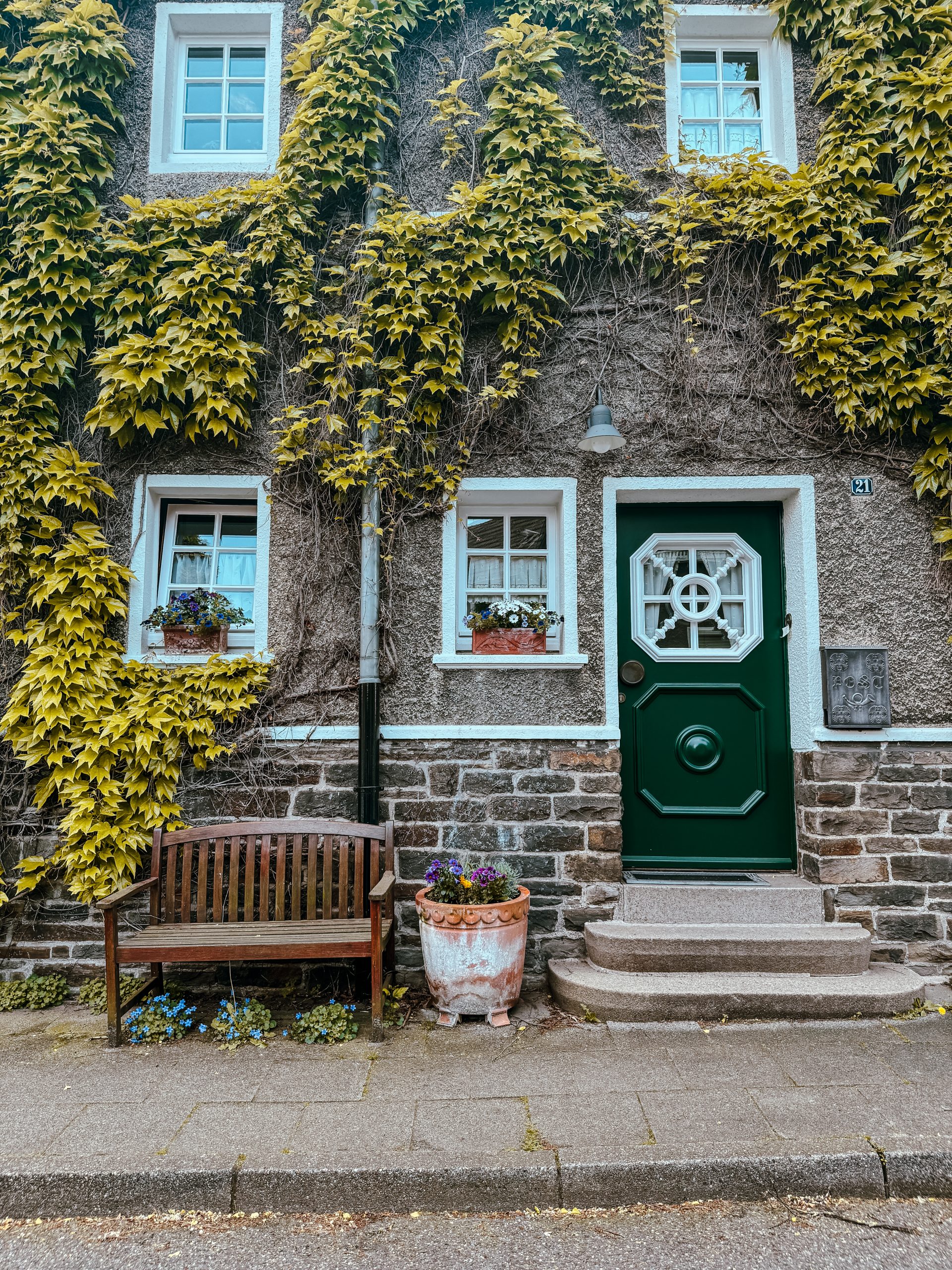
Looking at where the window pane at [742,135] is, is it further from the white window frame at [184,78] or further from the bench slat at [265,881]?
the bench slat at [265,881]

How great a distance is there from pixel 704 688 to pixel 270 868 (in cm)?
289

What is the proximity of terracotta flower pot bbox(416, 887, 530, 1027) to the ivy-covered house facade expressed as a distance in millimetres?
528

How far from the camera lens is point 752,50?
567cm

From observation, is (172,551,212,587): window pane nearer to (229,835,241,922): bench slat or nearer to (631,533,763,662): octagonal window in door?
(229,835,241,922): bench slat

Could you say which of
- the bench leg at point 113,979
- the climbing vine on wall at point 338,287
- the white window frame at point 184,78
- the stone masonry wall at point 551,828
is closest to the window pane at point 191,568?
the climbing vine on wall at point 338,287

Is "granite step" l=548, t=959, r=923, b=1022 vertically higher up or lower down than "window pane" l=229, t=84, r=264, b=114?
lower down

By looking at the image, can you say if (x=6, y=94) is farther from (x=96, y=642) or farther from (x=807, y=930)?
(x=807, y=930)

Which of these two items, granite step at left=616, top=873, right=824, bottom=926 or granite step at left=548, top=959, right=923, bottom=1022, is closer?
Result: granite step at left=548, top=959, right=923, bottom=1022

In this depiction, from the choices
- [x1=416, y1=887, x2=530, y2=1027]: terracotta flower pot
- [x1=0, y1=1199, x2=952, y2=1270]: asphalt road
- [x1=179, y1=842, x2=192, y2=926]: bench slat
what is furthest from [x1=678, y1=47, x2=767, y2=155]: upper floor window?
[x1=0, y1=1199, x2=952, y2=1270]: asphalt road

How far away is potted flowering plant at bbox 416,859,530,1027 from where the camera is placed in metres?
4.21

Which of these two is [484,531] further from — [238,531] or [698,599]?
[238,531]

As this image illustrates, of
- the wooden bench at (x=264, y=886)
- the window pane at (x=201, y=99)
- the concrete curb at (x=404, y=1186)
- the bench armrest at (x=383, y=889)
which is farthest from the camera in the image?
the window pane at (x=201, y=99)

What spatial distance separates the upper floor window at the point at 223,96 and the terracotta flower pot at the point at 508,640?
148 inches

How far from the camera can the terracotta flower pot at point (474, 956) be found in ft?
13.8
